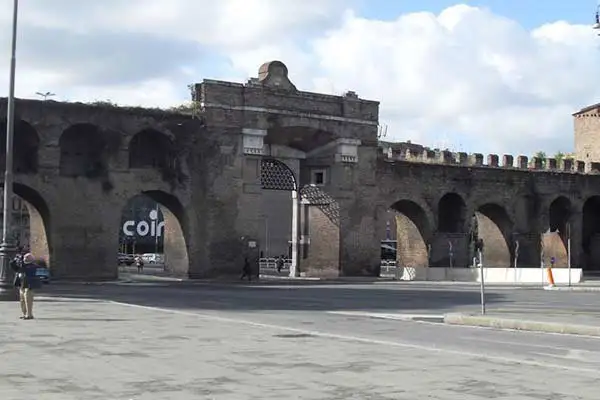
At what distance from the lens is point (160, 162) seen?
51.5 metres

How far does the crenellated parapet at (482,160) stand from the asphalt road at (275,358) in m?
38.6

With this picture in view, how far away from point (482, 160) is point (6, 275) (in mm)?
43259

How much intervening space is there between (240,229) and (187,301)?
2205cm

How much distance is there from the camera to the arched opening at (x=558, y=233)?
6838cm

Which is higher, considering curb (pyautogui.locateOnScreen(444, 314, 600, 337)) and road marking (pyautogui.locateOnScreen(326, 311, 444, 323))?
curb (pyautogui.locateOnScreen(444, 314, 600, 337))

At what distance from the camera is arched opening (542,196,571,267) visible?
6838 cm

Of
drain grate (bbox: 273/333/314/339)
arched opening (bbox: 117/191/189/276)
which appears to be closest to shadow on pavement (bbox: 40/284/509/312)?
drain grate (bbox: 273/333/314/339)

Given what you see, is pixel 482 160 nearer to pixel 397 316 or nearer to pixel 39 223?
pixel 39 223

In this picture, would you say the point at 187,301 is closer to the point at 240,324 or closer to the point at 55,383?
the point at 240,324

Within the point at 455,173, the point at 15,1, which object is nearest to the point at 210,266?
the point at 455,173

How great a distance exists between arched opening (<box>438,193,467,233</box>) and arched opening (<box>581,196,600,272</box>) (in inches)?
454

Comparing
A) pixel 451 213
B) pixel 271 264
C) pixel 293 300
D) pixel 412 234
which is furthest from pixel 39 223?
pixel 271 264

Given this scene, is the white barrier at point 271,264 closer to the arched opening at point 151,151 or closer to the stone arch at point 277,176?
the stone arch at point 277,176

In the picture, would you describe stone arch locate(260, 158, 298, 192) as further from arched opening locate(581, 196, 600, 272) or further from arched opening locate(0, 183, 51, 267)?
arched opening locate(581, 196, 600, 272)
